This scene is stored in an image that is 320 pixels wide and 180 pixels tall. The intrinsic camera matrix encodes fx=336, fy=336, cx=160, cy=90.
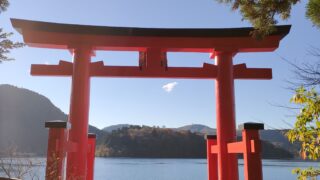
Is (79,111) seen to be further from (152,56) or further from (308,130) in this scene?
(308,130)

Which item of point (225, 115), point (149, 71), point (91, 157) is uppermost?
point (149, 71)

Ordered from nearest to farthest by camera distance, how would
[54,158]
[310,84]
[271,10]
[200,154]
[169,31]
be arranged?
[310,84] → [271,10] → [54,158] → [169,31] → [200,154]

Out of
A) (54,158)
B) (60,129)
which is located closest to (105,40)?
(60,129)

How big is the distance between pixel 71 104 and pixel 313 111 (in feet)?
13.2

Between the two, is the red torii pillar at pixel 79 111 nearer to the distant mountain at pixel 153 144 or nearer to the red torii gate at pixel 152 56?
the red torii gate at pixel 152 56

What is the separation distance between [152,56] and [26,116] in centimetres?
10983

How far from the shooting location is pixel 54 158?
158 inches

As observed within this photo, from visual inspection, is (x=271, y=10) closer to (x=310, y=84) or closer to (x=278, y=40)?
(x=310, y=84)

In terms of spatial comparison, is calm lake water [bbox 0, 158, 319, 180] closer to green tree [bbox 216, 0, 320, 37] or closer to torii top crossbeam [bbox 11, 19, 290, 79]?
torii top crossbeam [bbox 11, 19, 290, 79]

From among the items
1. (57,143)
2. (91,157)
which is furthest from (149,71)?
(57,143)

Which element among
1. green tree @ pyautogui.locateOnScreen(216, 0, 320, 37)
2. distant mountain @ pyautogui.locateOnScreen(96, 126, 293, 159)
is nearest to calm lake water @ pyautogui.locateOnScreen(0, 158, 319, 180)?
distant mountain @ pyautogui.locateOnScreen(96, 126, 293, 159)

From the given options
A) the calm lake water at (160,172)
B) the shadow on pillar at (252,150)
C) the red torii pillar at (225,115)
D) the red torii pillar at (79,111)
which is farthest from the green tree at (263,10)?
the calm lake water at (160,172)

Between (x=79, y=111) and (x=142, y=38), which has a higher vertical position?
(x=142, y=38)

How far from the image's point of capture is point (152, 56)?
584 centimetres
